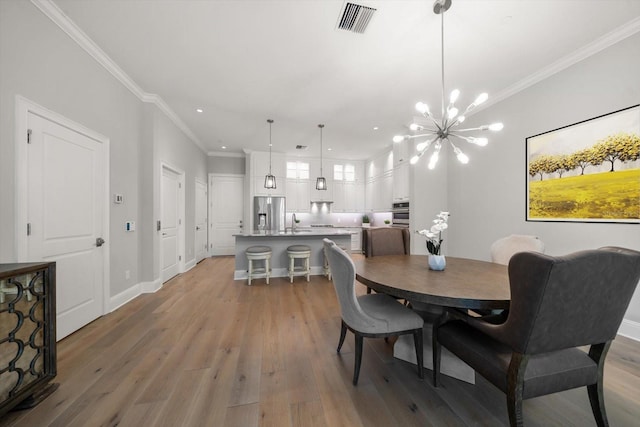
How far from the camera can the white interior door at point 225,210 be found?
6656mm

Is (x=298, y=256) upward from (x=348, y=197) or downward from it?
downward

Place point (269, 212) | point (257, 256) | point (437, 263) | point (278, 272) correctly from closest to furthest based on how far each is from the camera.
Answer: point (437, 263), point (257, 256), point (278, 272), point (269, 212)

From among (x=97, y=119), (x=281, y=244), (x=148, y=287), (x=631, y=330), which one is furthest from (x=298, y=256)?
(x=631, y=330)

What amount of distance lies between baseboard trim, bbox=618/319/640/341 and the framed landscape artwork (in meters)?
0.96

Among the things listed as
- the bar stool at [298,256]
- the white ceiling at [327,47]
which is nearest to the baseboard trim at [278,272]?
the bar stool at [298,256]

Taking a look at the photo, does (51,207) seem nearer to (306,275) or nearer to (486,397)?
(306,275)

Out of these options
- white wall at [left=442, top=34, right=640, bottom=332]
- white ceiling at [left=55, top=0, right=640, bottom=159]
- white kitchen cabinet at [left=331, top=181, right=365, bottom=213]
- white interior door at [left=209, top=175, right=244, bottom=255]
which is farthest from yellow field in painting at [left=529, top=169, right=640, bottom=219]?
white interior door at [left=209, top=175, right=244, bottom=255]

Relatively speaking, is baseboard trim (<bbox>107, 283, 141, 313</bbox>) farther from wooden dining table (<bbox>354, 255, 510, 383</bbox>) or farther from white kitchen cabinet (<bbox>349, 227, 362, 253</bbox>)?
white kitchen cabinet (<bbox>349, 227, 362, 253</bbox>)

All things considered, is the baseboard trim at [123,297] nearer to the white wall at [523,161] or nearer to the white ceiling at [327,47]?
the white ceiling at [327,47]

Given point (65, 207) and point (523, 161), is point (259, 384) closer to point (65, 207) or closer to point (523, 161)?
point (65, 207)

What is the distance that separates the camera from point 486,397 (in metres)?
1.52

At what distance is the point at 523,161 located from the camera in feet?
10.3

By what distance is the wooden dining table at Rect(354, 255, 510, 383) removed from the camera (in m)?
1.32

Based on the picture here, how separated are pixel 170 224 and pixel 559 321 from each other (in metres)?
5.01
